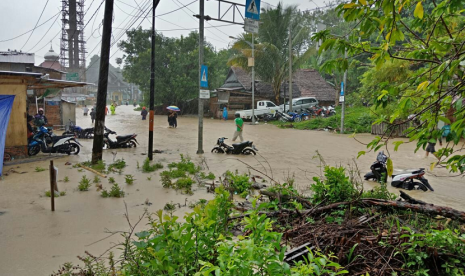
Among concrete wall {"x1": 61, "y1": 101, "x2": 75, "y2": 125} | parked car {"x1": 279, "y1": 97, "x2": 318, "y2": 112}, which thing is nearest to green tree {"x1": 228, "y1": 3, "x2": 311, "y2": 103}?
parked car {"x1": 279, "y1": 97, "x2": 318, "y2": 112}

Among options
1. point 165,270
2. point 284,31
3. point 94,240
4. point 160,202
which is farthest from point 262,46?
point 165,270

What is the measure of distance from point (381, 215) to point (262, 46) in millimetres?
25932

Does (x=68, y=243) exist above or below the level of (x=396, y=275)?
below

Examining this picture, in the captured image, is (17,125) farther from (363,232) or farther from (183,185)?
(363,232)

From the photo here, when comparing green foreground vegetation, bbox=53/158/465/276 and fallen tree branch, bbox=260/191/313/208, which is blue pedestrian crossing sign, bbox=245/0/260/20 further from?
green foreground vegetation, bbox=53/158/465/276

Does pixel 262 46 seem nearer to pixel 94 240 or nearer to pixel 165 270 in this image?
pixel 94 240

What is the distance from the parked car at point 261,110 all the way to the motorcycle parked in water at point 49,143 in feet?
60.8

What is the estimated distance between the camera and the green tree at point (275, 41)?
28094 millimetres

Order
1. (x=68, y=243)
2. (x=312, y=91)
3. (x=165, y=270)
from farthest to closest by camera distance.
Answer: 1. (x=312, y=91)
2. (x=68, y=243)
3. (x=165, y=270)

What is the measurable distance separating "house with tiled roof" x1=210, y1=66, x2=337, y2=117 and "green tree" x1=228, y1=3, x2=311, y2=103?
2601mm

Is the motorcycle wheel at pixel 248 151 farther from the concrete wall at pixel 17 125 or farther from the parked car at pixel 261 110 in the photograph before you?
the parked car at pixel 261 110

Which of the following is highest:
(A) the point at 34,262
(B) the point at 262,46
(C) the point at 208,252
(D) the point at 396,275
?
Answer: (B) the point at 262,46

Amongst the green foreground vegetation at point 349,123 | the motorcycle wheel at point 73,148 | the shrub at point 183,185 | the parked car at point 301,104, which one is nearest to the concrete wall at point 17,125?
the motorcycle wheel at point 73,148

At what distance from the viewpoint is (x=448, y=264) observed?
3.00 metres
